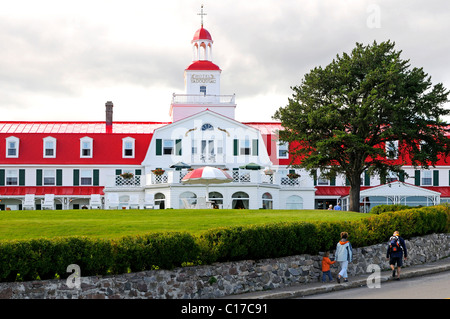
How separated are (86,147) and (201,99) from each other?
10.8 m

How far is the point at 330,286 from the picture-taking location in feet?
74.4

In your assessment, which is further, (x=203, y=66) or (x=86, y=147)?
(x=203, y=66)

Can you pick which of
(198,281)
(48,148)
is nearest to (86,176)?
(48,148)

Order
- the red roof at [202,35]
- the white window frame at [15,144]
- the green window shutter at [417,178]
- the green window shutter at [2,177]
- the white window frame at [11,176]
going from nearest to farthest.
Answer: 1. the green window shutter at [2,177]
2. the white window frame at [11,176]
3. the white window frame at [15,144]
4. the green window shutter at [417,178]
5. the red roof at [202,35]

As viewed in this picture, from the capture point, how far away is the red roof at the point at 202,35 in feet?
208

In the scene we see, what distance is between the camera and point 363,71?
46.3 meters

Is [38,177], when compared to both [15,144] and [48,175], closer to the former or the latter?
[48,175]

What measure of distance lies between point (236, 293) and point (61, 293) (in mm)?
5531

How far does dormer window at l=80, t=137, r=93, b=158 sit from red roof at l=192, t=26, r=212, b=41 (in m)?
13.2

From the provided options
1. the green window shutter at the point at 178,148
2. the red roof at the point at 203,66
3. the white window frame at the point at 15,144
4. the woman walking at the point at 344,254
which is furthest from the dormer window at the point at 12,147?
the woman walking at the point at 344,254

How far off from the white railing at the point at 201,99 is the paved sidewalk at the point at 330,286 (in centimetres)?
3625

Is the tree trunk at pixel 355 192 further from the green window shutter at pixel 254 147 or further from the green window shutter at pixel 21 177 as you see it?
the green window shutter at pixel 21 177

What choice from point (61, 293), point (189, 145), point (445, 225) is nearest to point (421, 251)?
point (445, 225)
